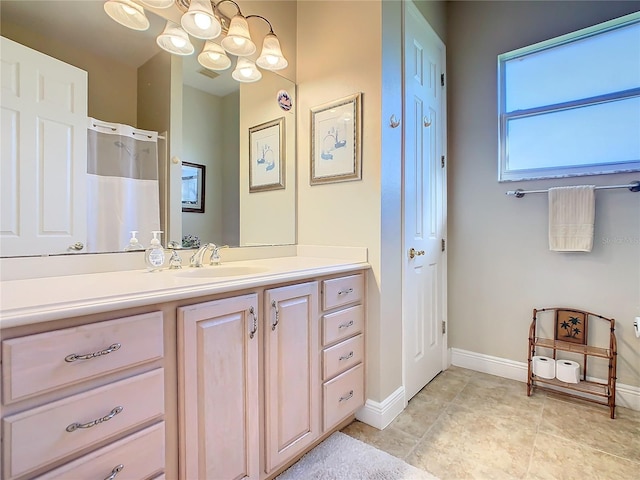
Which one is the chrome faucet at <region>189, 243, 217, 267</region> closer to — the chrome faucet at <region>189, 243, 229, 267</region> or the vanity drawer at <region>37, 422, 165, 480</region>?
the chrome faucet at <region>189, 243, 229, 267</region>

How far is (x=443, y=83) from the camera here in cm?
238

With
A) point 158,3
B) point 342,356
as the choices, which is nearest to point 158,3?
point 158,3

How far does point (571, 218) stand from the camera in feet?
→ 6.38

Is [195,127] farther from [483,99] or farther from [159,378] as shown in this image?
[483,99]

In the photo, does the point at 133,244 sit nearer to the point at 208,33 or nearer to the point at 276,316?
the point at 276,316

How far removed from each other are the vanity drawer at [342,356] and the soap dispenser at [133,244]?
0.95 metres

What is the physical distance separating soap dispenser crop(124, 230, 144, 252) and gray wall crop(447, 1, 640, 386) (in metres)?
2.14

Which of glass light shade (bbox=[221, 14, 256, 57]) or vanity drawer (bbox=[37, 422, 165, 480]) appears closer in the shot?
vanity drawer (bbox=[37, 422, 165, 480])

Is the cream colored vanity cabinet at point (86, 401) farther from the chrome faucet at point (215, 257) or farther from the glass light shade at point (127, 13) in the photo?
the glass light shade at point (127, 13)

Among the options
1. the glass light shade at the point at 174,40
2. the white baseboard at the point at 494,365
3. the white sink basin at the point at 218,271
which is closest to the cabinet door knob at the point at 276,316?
the white sink basin at the point at 218,271

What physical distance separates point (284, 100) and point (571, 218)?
1936 millimetres

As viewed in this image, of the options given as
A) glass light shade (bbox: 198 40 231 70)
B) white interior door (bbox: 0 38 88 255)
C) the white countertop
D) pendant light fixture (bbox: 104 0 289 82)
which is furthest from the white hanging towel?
white interior door (bbox: 0 38 88 255)

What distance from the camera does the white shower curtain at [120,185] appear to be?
1.27 metres

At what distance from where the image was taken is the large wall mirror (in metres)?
1.21
